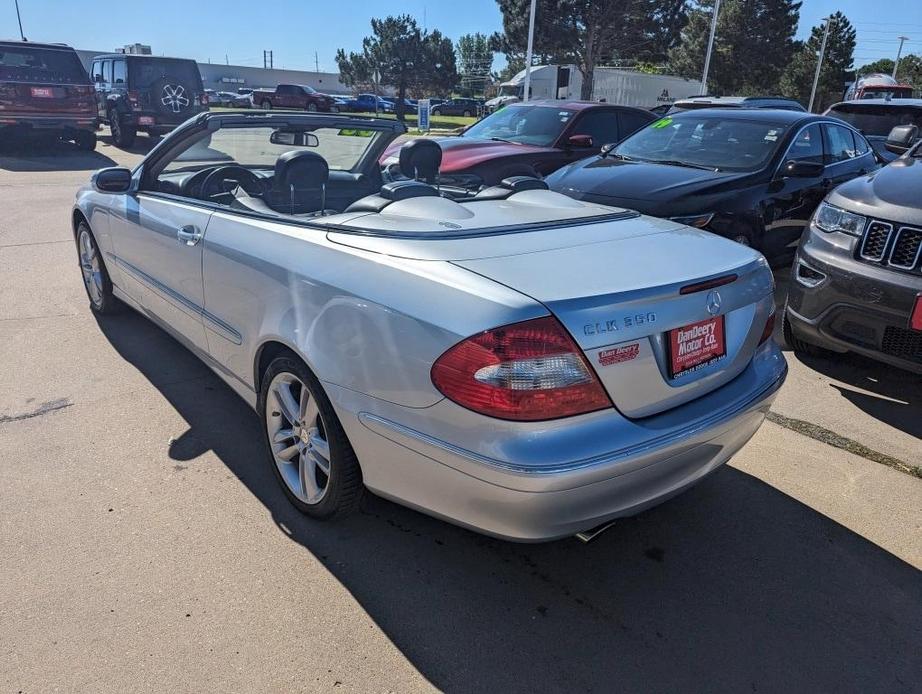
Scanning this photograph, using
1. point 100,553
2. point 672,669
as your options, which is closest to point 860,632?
point 672,669

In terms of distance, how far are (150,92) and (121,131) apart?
1.34 m

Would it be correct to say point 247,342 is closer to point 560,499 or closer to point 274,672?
point 274,672

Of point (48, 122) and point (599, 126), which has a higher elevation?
point (599, 126)

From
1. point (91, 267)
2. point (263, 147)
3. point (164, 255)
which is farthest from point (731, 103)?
point (164, 255)

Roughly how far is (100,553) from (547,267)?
1.91 metres

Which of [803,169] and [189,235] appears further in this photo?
[803,169]

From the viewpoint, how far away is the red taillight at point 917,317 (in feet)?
11.5

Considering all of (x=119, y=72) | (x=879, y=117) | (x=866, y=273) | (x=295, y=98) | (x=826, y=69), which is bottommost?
(x=866, y=273)

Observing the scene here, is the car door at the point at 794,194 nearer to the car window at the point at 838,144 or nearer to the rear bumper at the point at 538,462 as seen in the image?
the car window at the point at 838,144

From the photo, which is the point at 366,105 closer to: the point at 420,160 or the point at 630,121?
the point at 630,121

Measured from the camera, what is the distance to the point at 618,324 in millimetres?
2025

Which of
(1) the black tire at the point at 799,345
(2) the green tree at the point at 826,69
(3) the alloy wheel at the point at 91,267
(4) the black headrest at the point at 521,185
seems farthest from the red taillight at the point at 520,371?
(2) the green tree at the point at 826,69

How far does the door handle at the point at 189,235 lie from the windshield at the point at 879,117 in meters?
10.7

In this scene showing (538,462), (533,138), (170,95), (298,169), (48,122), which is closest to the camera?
(538,462)
